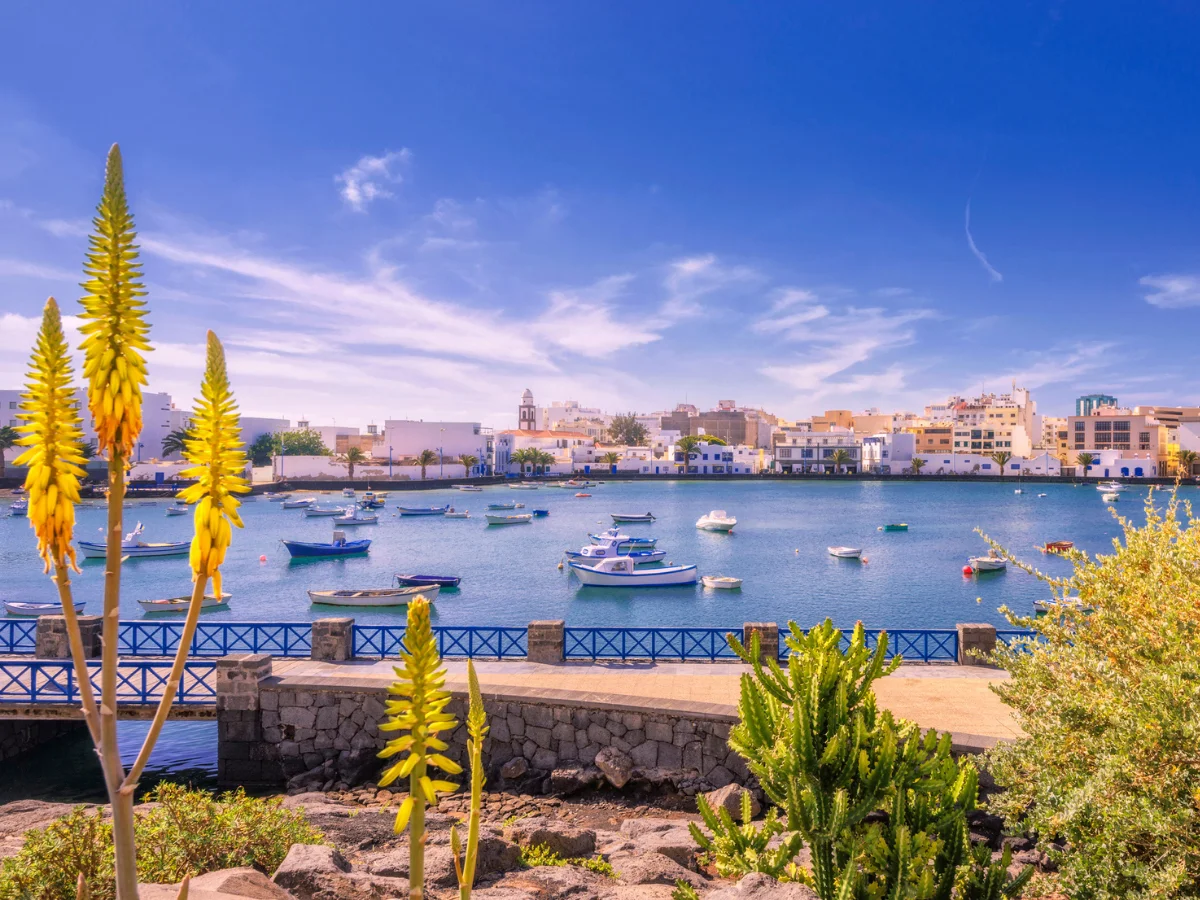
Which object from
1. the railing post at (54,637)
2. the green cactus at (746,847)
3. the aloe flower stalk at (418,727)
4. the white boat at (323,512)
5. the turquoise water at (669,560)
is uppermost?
the aloe flower stalk at (418,727)

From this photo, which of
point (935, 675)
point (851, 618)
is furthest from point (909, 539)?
point (935, 675)

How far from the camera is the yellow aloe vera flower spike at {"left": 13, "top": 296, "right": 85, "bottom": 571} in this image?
8.66 feet

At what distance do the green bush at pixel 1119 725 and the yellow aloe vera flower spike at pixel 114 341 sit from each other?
288 inches

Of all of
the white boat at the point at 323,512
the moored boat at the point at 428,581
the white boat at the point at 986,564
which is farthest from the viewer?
the white boat at the point at 323,512

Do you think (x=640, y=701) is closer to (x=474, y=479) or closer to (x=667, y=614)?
(x=667, y=614)

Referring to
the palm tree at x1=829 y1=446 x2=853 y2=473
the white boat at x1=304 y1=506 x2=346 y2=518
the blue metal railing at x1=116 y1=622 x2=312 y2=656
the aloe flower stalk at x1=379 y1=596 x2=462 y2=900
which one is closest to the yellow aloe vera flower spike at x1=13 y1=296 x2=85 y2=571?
the aloe flower stalk at x1=379 y1=596 x2=462 y2=900

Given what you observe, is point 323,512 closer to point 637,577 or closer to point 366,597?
point 366,597

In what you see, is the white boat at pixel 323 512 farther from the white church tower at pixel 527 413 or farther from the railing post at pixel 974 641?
the white church tower at pixel 527 413

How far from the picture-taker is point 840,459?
14362 cm

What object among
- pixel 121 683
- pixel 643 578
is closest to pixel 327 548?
pixel 643 578

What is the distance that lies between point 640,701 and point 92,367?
11802 mm

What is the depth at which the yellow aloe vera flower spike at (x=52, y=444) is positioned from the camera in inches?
104

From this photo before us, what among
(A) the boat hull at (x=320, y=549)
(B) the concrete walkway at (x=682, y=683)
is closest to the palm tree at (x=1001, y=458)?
(A) the boat hull at (x=320, y=549)

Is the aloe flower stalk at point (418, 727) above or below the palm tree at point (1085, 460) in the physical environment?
below
